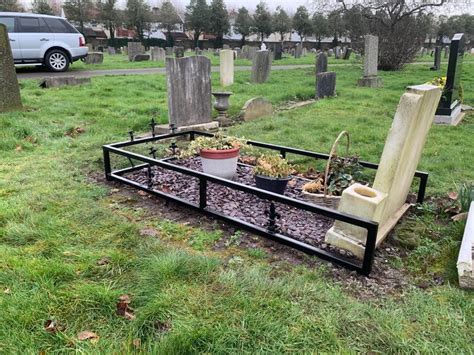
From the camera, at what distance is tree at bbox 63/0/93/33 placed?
42.0 meters

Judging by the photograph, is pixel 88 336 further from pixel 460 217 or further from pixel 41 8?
pixel 41 8

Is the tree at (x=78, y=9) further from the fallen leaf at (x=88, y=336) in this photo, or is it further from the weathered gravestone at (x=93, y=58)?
the fallen leaf at (x=88, y=336)

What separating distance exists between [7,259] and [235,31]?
59047 millimetres

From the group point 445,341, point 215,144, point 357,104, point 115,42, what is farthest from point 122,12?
point 445,341

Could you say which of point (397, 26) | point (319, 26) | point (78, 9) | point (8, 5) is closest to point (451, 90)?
point (397, 26)

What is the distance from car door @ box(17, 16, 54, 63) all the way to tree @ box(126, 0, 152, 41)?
3754 centimetres

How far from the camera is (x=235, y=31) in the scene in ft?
188

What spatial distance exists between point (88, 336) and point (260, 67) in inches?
480

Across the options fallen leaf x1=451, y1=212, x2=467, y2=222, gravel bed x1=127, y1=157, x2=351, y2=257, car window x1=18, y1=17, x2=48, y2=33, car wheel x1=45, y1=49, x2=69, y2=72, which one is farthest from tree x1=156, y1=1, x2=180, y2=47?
fallen leaf x1=451, y1=212, x2=467, y2=222

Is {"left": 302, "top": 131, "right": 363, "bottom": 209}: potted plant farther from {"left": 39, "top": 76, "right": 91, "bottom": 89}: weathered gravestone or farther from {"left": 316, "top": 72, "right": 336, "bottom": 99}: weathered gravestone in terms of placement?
{"left": 39, "top": 76, "right": 91, "bottom": 89}: weathered gravestone

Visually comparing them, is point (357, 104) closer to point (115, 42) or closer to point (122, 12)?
point (115, 42)

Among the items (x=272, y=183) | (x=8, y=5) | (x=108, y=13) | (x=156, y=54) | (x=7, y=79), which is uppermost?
(x=108, y=13)

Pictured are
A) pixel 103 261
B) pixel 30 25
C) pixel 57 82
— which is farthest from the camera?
pixel 30 25

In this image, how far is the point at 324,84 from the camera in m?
10.6
